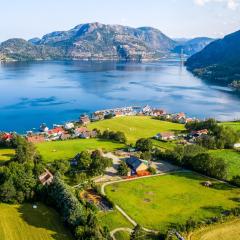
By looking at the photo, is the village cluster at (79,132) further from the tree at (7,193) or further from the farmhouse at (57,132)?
the tree at (7,193)

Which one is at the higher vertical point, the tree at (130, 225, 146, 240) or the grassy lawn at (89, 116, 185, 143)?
the tree at (130, 225, 146, 240)

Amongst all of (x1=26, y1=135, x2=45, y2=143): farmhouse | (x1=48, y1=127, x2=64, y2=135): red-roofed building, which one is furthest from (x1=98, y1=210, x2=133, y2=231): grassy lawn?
(x1=48, y1=127, x2=64, y2=135): red-roofed building

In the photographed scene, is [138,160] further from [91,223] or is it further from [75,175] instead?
[91,223]

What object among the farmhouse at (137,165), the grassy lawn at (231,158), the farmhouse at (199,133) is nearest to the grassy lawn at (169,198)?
the farmhouse at (137,165)

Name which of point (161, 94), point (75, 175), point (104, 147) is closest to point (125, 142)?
point (104, 147)

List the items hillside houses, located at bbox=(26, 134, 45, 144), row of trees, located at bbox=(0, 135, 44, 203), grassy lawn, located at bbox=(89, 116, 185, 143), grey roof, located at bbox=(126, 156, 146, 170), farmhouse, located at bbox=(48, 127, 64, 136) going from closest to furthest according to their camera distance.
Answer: row of trees, located at bbox=(0, 135, 44, 203) < grey roof, located at bbox=(126, 156, 146, 170) < hillside houses, located at bbox=(26, 134, 45, 144) < farmhouse, located at bbox=(48, 127, 64, 136) < grassy lawn, located at bbox=(89, 116, 185, 143)

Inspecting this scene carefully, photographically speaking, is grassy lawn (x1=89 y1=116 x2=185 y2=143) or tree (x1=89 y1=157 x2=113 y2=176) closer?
tree (x1=89 y1=157 x2=113 y2=176)

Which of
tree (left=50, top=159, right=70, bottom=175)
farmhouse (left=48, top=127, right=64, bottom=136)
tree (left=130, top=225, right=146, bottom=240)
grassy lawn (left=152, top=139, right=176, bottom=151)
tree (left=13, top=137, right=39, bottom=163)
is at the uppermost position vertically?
tree (left=13, top=137, right=39, bottom=163)

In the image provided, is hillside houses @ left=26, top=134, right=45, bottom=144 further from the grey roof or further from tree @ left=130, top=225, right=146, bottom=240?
tree @ left=130, top=225, right=146, bottom=240
